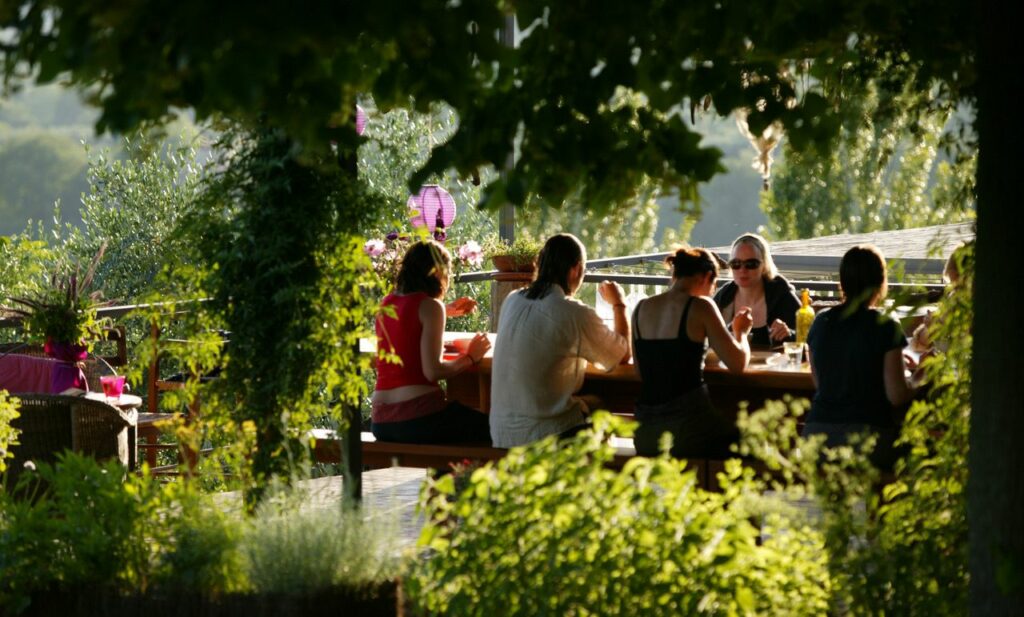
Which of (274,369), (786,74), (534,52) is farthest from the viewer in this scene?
(274,369)

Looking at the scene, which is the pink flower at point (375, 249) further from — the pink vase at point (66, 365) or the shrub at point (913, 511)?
the shrub at point (913, 511)

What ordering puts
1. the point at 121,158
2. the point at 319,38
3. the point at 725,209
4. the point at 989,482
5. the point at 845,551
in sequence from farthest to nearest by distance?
1. the point at 725,209
2. the point at 121,158
3. the point at 845,551
4. the point at 989,482
5. the point at 319,38

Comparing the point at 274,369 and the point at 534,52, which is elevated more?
the point at 534,52

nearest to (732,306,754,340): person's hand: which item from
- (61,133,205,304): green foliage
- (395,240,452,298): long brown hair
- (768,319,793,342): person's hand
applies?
(768,319,793,342): person's hand

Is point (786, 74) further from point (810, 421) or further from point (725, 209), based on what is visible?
point (725, 209)

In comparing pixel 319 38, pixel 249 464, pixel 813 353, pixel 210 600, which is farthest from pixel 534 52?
pixel 813 353

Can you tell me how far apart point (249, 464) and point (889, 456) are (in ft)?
7.13

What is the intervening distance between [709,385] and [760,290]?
2.64ft

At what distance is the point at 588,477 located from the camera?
2705 millimetres

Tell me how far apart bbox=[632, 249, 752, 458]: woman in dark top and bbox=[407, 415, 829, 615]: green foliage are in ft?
7.04

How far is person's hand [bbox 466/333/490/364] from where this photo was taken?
542 cm

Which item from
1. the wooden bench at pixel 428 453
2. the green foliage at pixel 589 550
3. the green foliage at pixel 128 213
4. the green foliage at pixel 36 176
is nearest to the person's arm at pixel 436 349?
the wooden bench at pixel 428 453

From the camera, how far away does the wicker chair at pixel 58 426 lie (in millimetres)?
5199

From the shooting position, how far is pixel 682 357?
16.1 feet
